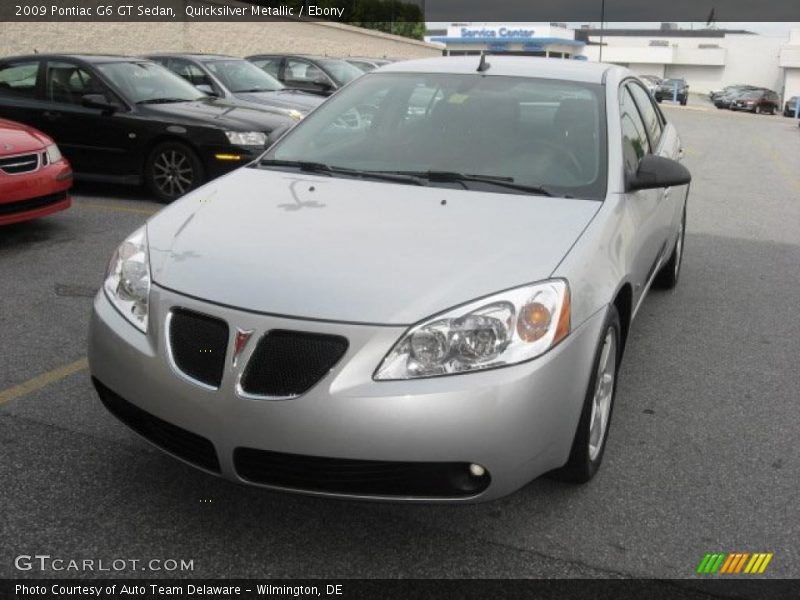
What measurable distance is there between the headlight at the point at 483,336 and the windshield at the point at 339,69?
14164mm

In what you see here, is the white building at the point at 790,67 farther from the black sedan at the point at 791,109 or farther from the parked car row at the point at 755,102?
the black sedan at the point at 791,109

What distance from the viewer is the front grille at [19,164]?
6656 millimetres

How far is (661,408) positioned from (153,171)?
6.35 meters

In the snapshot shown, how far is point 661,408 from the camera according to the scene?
4.18m

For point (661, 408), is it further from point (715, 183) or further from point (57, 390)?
point (715, 183)

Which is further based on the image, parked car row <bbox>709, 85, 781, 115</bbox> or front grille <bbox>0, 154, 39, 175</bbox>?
parked car row <bbox>709, 85, 781, 115</bbox>

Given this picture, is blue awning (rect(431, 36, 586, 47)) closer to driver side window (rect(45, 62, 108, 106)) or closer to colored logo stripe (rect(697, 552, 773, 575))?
driver side window (rect(45, 62, 108, 106))

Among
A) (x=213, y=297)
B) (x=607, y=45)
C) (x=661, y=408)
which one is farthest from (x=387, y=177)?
(x=607, y=45)

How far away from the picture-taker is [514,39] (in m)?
78.2

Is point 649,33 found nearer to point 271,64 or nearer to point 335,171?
point 271,64

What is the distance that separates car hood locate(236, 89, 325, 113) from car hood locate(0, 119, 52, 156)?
459 cm

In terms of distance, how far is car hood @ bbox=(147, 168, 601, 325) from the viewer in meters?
2.78

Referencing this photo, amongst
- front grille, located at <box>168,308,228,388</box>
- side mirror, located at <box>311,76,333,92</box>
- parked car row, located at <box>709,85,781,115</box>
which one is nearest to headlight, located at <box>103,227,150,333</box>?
front grille, located at <box>168,308,228,388</box>

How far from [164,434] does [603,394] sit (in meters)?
1.68
